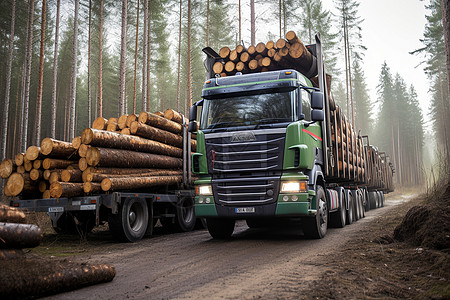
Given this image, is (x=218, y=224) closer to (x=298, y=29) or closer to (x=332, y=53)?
(x=298, y=29)

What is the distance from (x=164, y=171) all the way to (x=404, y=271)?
22.1 ft

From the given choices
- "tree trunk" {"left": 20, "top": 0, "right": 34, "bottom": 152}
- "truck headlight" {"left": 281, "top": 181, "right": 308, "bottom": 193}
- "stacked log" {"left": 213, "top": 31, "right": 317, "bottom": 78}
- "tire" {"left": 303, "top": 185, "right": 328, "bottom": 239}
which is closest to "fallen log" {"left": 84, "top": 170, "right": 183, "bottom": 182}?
"stacked log" {"left": 213, "top": 31, "right": 317, "bottom": 78}

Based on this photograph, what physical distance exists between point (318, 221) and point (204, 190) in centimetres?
249

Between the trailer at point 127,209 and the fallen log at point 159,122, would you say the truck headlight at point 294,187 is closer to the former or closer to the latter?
the trailer at point 127,209

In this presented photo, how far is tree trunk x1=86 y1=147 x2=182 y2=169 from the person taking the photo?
25.8 feet

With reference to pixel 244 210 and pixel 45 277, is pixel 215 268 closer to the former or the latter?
pixel 244 210

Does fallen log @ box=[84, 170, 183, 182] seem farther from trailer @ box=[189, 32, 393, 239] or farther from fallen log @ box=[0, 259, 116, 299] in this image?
fallen log @ box=[0, 259, 116, 299]

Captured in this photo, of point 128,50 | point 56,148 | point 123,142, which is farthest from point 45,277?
point 128,50

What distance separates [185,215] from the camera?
35.0 feet

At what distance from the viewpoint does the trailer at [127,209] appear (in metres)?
7.69

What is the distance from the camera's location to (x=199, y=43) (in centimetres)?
3441

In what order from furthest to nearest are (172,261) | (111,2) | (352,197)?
(111,2)
(352,197)
(172,261)

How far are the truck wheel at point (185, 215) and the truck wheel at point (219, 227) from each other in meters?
2.05

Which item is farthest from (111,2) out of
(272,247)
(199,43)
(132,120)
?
(272,247)
